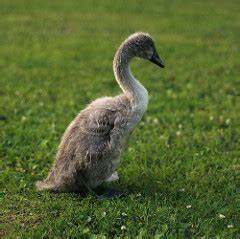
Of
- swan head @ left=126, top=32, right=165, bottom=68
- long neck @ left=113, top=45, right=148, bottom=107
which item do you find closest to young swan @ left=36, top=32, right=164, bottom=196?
long neck @ left=113, top=45, right=148, bottom=107

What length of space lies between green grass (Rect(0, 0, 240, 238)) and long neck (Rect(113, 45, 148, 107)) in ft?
4.01

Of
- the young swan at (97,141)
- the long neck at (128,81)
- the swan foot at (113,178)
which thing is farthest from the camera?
the swan foot at (113,178)

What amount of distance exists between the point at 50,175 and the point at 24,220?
94 centimetres

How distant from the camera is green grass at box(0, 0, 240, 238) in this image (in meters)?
7.11

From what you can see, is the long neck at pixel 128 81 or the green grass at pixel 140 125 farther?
the long neck at pixel 128 81

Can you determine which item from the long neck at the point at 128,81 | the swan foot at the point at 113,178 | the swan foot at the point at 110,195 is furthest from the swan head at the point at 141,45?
the swan foot at the point at 110,195

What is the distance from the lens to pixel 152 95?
12727mm

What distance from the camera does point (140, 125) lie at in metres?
10.9

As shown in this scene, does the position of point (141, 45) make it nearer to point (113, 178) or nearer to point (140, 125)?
point (113, 178)

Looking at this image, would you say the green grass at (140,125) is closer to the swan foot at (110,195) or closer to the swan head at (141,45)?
the swan foot at (110,195)

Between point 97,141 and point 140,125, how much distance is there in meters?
3.38

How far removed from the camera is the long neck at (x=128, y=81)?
773 cm

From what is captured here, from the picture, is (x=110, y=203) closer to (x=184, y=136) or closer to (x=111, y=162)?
(x=111, y=162)

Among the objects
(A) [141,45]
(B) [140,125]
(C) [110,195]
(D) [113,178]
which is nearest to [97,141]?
(C) [110,195]
